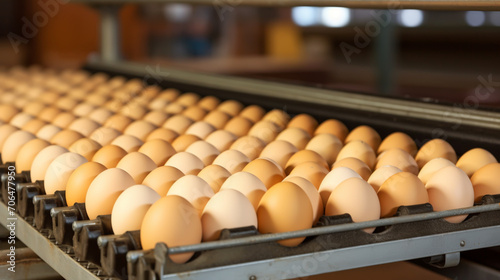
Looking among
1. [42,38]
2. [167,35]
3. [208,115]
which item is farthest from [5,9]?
[208,115]

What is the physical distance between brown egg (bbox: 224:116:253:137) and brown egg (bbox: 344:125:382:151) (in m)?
0.29

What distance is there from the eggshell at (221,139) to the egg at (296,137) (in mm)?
124

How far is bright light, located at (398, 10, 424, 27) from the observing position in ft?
18.6

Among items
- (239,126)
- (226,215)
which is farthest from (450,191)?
(239,126)

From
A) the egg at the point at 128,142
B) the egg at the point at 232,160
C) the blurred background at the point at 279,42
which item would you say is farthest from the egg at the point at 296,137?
the blurred background at the point at 279,42

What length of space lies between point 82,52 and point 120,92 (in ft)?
11.4

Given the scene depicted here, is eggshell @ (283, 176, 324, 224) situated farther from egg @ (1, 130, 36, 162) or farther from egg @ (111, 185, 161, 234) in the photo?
egg @ (1, 130, 36, 162)

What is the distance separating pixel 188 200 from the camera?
1.14m

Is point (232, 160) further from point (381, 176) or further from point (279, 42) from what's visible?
point (279, 42)

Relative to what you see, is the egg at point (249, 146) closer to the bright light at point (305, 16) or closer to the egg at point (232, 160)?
the egg at point (232, 160)

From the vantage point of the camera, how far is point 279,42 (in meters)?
7.02

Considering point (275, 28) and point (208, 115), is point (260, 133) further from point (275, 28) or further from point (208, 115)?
point (275, 28)

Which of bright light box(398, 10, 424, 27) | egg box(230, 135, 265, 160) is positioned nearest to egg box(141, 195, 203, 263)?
egg box(230, 135, 265, 160)

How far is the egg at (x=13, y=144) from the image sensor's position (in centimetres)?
163
